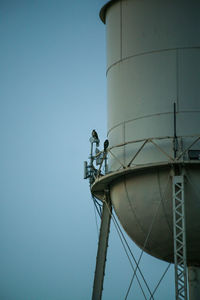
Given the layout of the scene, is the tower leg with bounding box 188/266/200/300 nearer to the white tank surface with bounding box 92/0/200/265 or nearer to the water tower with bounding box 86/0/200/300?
the water tower with bounding box 86/0/200/300

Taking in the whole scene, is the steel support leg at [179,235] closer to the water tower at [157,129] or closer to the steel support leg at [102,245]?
the water tower at [157,129]

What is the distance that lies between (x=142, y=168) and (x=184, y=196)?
164 centimetres

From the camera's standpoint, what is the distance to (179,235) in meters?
26.7

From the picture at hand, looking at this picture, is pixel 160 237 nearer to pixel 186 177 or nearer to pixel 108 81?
pixel 186 177

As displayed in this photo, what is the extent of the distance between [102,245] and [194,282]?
11.6ft

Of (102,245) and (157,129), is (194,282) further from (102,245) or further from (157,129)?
(157,129)

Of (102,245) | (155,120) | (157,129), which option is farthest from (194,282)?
(155,120)

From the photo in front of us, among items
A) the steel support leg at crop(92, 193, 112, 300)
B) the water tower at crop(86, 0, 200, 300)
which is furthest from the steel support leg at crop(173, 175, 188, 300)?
the steel support leg at crop(92, 193, 112, 300)

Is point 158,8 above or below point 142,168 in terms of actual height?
above

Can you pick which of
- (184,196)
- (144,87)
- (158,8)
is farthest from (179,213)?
(158,8)

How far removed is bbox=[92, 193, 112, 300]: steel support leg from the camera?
30094 mm

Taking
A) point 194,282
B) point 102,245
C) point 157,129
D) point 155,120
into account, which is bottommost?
point 194,282

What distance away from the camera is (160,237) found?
91.4ft

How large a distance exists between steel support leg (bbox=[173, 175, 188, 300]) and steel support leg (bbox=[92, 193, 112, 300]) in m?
3.76
